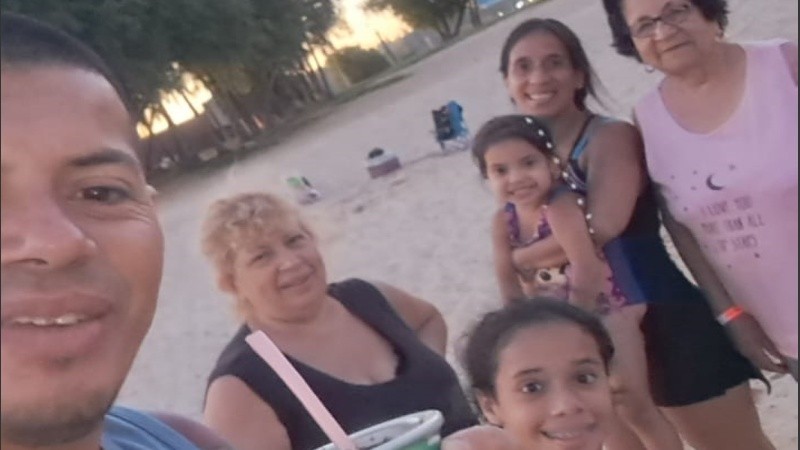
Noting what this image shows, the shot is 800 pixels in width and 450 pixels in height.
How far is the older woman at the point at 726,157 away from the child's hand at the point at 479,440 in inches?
39.6

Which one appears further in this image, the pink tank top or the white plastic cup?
the pink tank top

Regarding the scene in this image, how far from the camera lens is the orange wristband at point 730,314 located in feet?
8.91

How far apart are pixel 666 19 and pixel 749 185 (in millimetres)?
435

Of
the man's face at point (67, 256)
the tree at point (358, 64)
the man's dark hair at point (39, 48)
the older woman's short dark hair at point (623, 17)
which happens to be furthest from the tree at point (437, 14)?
the man's face at point (67, 256)

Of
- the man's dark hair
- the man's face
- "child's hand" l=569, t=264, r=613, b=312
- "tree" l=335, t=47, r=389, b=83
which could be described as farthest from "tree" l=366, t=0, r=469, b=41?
the man's face

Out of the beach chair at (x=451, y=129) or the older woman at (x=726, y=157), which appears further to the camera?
the beach chair at (x=451, y=129)

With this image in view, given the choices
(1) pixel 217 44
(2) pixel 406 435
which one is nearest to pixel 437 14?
(1) pixel 217 44

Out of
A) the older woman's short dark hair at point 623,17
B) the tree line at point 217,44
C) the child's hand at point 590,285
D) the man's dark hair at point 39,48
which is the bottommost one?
the child's hand at point 590,285

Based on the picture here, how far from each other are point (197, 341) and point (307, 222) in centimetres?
602

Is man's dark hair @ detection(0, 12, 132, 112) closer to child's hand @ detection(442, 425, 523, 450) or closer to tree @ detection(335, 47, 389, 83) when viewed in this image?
child's hand @ detection(442, 425, 523, 450)

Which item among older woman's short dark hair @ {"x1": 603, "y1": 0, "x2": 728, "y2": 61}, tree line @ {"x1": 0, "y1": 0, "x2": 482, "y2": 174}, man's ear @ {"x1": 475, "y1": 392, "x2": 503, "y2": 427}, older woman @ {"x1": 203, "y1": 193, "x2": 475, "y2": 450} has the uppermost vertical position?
tree line @ {"x1": 0, "y1": 0, "x2": 482, "y2": 174}

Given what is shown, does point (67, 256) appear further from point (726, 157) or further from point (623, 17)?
point (623, 17)

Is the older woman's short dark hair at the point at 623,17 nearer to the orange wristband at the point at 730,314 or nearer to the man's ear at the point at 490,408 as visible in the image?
the orange wristband at the point at 730,314

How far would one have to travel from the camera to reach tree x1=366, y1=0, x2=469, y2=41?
51438mm
